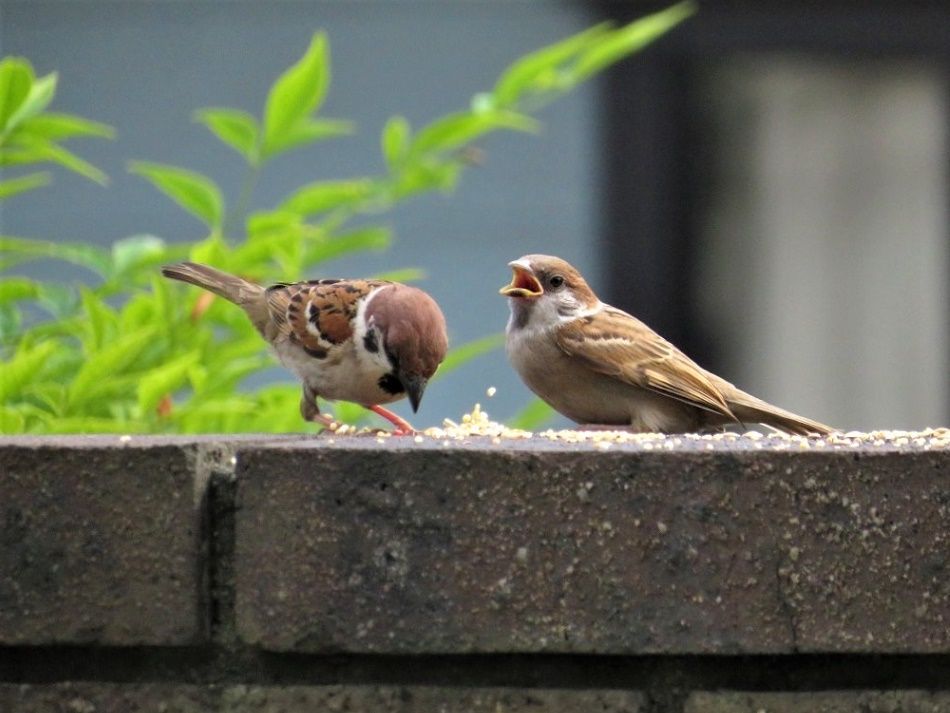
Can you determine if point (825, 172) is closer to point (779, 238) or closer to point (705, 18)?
point (779, 238)

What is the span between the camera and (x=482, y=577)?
1.75 metres

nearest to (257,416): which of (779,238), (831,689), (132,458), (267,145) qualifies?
(267,145)

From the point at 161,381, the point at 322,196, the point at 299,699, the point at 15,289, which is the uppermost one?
the point at 322,196

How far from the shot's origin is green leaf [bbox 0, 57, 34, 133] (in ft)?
8.11

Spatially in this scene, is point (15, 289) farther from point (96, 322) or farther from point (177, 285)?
point (177, 285)

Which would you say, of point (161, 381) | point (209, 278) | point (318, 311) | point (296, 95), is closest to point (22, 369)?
point (161, 381)

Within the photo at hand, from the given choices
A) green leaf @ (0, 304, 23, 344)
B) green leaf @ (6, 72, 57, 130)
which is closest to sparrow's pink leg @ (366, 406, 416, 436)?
green leaf @ (0, 304, 23, 344)

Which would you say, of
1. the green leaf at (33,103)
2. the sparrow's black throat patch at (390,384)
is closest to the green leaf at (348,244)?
the sparrow's black throat patch at (390,384)

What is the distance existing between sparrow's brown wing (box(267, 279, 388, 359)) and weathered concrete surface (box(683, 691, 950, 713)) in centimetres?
136

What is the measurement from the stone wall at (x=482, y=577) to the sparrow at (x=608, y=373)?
1239 millimetres

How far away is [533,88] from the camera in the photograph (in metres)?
3.11

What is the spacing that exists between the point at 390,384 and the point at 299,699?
119 centimetres

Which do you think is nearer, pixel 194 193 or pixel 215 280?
pixel 194 193

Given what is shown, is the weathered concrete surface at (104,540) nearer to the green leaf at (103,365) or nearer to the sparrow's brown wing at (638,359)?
the green leaf at (103,365)
